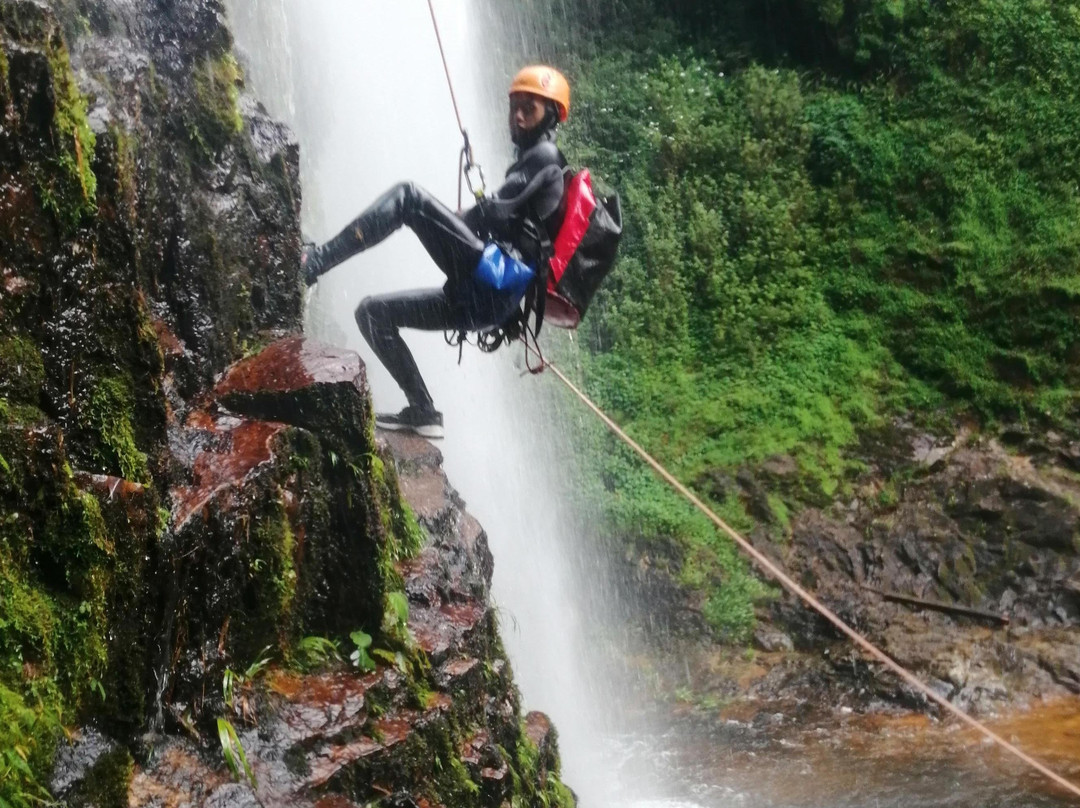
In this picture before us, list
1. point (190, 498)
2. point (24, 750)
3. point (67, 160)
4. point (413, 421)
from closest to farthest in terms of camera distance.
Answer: point (24, 750)
point (67, 160)
point (190, 498)
point (413, 421)

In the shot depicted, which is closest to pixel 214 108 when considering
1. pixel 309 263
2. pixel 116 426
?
pixel 309 263

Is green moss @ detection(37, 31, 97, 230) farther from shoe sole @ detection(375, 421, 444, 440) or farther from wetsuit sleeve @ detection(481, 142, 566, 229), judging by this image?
shoe sole @ detection(375, 421, 444, 440)

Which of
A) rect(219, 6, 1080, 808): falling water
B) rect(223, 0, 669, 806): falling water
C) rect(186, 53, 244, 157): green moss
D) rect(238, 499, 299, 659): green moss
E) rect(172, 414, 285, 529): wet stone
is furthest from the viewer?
rect(223, 0, 669, 806): falling water

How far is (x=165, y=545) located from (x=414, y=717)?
1094 millimetres

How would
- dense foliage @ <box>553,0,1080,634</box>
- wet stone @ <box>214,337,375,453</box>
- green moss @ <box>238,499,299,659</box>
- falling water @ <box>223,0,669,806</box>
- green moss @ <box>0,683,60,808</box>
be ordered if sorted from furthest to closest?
dense foliage @ <box>553,0,1080,634</box>
falling water @ <box>223,0,669,806</box>
wet stone @ <box>214,337,375,453</box>
green moss @ <box>238,499,299,659</box>
green moss @ <box>0,683,60,808</box>

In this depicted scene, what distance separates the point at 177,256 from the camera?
346cm

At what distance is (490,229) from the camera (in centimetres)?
429

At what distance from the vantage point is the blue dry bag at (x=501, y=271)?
416cm

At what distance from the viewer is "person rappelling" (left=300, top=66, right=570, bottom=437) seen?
414 centimetres

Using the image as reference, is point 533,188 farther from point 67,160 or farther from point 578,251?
point 67,160

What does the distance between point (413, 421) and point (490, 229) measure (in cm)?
125

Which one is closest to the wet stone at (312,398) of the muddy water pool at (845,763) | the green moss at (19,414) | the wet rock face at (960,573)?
the green moss at (19,414)

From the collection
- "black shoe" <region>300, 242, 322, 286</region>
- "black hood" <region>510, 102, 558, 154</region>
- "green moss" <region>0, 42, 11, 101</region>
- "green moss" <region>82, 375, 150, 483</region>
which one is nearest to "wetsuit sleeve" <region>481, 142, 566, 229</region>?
"black hood" <region>510, 102, 558, 154</region>

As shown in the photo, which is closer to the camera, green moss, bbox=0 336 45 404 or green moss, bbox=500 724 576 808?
green moss, bbox=0 336 45 404
